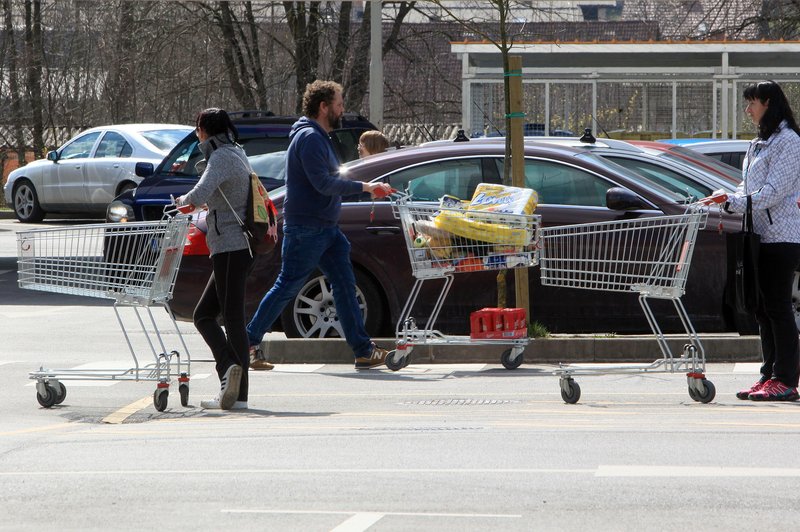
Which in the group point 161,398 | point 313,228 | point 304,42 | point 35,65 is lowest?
point 161,398

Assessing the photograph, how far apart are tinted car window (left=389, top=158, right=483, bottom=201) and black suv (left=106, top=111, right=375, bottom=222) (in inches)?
145

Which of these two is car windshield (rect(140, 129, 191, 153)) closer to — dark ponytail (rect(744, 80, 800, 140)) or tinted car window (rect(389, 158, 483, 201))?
tinted car window (rect(389, 158, 483, 201))

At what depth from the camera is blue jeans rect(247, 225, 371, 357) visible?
993cm

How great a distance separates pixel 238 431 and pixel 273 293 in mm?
2384

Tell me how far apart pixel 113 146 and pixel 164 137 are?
1.25 meters

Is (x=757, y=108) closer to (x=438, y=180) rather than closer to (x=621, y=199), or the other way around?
(x=621, y=199)

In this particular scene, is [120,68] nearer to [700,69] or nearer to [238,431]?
[700,69]

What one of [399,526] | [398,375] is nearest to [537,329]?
[398,375]

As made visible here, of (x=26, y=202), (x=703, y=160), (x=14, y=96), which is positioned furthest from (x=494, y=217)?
(x=14, y=96)

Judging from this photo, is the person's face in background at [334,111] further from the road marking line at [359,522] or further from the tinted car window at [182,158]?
the tinted car window at [182,158]

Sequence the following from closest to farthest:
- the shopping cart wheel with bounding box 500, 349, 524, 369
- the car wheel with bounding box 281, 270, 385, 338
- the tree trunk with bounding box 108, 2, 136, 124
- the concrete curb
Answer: the shopping cart wheel with bounding box 500, 349, 524, 369, the concrete curb, the car wheel with bounding box 281, 270, 385, 338, the tree trunk with bounding box 108, 2, 136, 124

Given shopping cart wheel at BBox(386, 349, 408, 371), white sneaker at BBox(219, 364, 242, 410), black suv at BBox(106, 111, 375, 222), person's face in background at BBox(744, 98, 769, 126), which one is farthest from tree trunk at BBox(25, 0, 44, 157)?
person's face in background at BBox(744, 98, 769, 126)

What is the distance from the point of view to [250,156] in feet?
49.1

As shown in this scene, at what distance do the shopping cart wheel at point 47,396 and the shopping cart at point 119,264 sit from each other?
15cm
